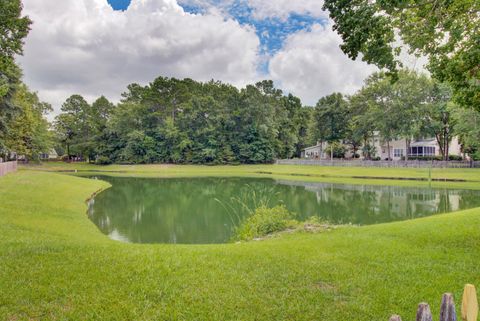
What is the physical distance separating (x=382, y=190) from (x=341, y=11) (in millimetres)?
26012

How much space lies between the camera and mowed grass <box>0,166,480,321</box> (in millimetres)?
4383

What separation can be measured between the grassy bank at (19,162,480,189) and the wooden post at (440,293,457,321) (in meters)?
27.0


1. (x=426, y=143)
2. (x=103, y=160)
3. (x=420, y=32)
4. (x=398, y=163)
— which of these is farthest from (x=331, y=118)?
(x=420, y=32)

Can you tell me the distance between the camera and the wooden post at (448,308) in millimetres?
2344

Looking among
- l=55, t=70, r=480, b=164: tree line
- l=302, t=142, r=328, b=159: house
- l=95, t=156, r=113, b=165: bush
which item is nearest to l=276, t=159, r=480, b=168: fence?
l=55, t=70, r=480, b=164: tree line

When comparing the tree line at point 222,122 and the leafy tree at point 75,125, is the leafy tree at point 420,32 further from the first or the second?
the leafy tree at point 75,125

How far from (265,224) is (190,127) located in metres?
52.4

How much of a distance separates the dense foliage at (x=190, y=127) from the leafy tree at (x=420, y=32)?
5063 cm

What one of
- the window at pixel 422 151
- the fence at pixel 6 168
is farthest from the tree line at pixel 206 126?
the fence at pixel 6 168

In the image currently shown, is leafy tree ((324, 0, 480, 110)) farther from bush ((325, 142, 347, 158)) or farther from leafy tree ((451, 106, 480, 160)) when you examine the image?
bush ((325, 142, 347, 158))

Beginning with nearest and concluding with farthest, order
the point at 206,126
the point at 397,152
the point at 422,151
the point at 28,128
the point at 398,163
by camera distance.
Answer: the point at 28,128 < the point at 398,163 < the point at 422,151 < the point at 397,152 < the point at 206,126

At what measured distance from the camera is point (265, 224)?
11.0 metres

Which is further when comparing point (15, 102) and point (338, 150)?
point (338, 150)

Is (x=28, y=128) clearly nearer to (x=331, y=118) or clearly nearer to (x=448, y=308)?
(x=331, y=118)
